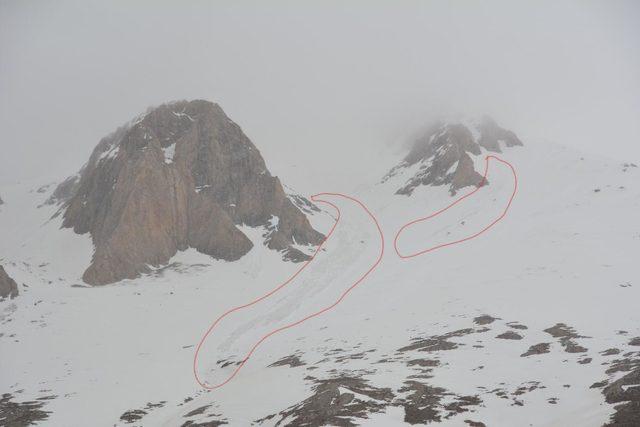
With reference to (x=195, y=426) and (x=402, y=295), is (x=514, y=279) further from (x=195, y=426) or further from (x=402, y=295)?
(x=195, y=426)

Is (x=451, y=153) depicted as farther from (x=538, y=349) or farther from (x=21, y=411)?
(x=21, y=411)

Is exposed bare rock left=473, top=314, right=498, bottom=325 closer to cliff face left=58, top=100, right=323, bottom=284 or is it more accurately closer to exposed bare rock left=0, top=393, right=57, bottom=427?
exposed bare rock left=0, top=393, right=57, bottom=427

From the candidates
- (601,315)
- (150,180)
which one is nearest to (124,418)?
(601,315)

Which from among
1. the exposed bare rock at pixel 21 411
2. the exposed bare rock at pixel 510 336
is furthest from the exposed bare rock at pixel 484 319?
the exposed bare rock at pixel 21 411

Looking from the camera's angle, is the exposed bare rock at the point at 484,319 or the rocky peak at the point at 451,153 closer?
the exposed bare rock at the point at 484,319

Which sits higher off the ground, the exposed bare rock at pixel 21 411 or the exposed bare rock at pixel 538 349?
the exposed bare rock at pixel 21 411

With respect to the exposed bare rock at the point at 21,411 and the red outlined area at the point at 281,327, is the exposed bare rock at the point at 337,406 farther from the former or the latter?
the exposed bare rock at the point at 21,411

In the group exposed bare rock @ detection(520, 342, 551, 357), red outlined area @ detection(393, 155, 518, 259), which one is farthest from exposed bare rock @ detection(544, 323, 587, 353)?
red outlined area @ detection(393, 155, 518, 259)

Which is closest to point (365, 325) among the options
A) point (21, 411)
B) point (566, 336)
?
point (566, 336)
